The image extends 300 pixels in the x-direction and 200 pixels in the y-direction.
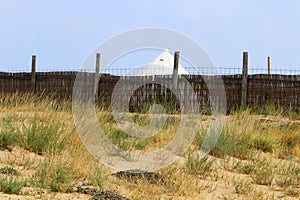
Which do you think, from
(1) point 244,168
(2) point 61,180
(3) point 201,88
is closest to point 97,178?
(2) point 61,180

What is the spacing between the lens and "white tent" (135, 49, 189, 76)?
19.2m

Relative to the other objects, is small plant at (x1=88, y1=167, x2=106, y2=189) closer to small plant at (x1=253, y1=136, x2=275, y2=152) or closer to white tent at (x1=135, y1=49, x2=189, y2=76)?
small plant at (x1=253, y1=136, x2=275, y2=152)

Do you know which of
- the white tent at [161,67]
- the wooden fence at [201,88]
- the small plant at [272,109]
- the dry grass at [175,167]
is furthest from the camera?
the white tent at [161,67]

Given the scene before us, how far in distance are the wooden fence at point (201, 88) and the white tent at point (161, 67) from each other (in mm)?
1785

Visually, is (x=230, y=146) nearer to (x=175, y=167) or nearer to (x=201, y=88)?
(x=175, y=167)

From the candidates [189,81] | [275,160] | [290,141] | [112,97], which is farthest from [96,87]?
[275,160]

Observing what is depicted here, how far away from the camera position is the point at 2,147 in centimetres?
750

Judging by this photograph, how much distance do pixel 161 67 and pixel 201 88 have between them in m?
3.65

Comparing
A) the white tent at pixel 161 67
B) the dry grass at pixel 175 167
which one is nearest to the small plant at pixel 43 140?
the dry grass at pixel 175 167

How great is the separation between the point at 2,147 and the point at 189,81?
375 inches

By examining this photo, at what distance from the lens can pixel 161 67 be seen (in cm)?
1961

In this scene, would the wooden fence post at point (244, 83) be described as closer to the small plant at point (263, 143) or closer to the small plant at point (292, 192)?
the small plant at point (263, 143)

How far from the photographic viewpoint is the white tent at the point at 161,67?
19.2 meters

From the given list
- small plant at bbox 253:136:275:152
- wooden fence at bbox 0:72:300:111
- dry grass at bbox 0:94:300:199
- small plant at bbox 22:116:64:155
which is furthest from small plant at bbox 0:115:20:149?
wooden fence at bbox 0:72:300:111
